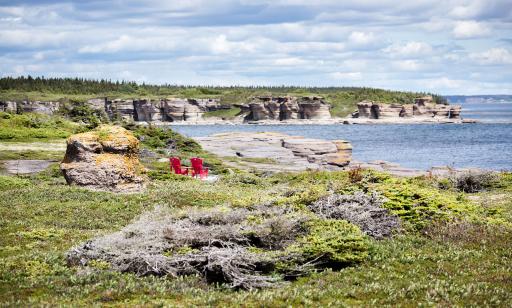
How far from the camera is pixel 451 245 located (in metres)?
17.1

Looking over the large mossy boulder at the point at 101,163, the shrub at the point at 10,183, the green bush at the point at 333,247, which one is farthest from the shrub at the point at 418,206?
the shrub at the point at 10,183

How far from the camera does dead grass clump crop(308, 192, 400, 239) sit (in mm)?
18219

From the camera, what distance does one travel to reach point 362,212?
18766 mm

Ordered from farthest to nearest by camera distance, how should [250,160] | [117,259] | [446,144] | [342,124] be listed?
[342,124] → [446,144] → [250,160] → [117,259]

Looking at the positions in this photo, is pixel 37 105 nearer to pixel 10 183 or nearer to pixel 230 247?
pixel 10 183

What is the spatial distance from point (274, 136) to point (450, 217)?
5982 centimetres

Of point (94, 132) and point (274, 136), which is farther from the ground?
point (94, 132)

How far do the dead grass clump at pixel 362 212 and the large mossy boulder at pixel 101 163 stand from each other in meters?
12.4

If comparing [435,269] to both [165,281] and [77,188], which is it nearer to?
[165,281]

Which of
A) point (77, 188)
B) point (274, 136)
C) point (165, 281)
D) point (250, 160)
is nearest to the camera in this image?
point (165, 281)

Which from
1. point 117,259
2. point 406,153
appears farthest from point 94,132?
point 406,153

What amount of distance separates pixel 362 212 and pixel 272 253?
5293 mm

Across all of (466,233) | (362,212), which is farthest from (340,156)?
(466,233)

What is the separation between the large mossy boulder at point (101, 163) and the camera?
2912 cm
